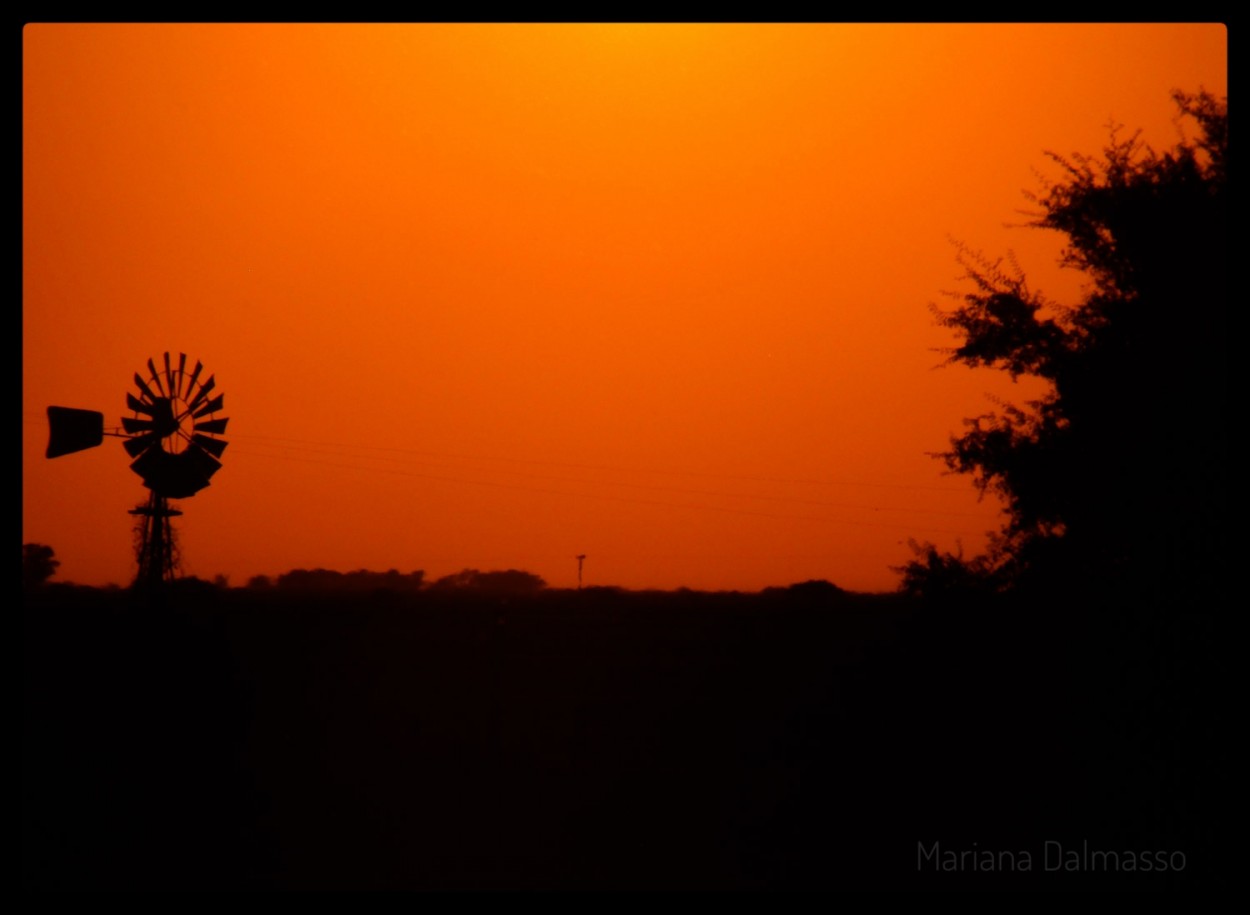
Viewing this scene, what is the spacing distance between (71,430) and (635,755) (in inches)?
447

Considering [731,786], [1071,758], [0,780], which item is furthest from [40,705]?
[1071,758]

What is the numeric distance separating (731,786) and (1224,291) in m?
8.15

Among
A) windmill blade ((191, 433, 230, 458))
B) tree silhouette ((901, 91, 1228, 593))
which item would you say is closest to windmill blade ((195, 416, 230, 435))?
windmill blade ((191, 433, 230, 458))

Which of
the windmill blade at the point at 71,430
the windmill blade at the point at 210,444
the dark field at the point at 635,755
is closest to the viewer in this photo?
the dark field at the point at 635,755

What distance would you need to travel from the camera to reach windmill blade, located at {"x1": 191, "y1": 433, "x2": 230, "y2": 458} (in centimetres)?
2112

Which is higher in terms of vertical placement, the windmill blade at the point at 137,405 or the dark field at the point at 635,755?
the windmill blade at the point at 137,405

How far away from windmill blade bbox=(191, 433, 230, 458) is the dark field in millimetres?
4336

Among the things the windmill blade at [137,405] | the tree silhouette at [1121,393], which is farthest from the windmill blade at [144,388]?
the tree silhouette at [1121,393]

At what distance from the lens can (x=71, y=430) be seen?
62.6 feet

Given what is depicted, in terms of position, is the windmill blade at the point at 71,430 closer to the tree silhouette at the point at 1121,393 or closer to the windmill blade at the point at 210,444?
the windmill blade at the point at 210,444

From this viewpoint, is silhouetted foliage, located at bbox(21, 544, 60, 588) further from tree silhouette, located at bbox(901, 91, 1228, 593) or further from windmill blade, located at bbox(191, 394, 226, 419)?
tree silhouette, located at bbox(901, 91, 1228, 593)

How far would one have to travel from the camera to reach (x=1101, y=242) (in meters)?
15.4

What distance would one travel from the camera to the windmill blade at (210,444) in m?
21.1

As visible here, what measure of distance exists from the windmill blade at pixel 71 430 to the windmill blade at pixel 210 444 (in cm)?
176
